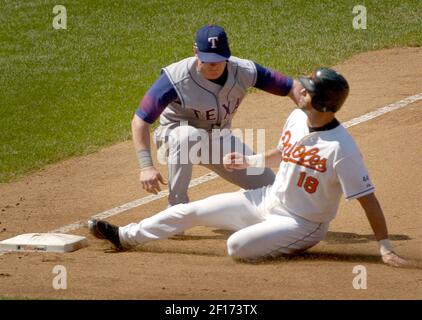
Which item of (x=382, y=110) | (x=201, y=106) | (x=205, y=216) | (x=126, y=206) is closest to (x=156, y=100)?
(x=201, y=106)

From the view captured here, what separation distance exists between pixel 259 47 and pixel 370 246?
641 cm

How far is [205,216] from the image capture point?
7.40m

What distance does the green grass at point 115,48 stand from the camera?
1174cm

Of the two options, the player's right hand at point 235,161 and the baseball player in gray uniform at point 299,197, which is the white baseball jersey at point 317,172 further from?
the player's right hand at point 235,161

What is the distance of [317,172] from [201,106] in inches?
51.7

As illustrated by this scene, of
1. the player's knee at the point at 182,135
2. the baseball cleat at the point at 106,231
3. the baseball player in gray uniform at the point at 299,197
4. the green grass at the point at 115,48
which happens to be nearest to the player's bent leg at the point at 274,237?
the baseball player in gray uniform at the point at 299,197

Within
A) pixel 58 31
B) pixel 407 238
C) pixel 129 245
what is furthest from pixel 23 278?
pixel 58 31

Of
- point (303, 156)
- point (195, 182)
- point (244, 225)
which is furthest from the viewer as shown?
point (195, 182)

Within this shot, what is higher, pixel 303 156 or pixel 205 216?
pixel 303 156

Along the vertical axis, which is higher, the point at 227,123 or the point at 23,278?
the point at 227,123

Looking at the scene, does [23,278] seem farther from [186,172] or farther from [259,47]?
[259,47]

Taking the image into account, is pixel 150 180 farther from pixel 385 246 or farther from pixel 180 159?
pixel 385 246

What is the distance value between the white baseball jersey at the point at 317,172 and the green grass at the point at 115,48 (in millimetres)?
4025

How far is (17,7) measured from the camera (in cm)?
1612
